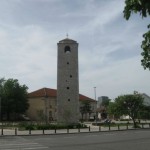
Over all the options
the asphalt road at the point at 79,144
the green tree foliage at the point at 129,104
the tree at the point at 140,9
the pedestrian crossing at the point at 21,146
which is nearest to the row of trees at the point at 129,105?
the green tree foliage at the point at 129,104

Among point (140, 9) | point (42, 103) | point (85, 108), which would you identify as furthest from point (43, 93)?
point (140, 9)

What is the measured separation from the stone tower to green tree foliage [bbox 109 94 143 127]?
18724 mm

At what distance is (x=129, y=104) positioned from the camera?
59.7 meters

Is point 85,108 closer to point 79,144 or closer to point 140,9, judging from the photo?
point 79,144

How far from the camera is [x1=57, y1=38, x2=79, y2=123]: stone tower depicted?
77500 mm

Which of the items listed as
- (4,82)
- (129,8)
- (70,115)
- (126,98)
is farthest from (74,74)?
(129,8)

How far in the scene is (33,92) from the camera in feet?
418

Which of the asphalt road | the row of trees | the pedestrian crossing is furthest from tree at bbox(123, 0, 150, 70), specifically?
the row of trees

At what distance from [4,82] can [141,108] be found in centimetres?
6220

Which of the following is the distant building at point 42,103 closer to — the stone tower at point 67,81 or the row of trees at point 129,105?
the stone tower at point 67,81

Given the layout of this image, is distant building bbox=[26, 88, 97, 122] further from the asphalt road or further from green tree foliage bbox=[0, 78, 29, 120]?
the asphalt road

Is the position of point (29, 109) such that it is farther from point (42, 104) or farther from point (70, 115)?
point (70, 115)

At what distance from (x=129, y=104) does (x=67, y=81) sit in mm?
21200

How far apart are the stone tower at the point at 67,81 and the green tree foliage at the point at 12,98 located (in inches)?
1241
